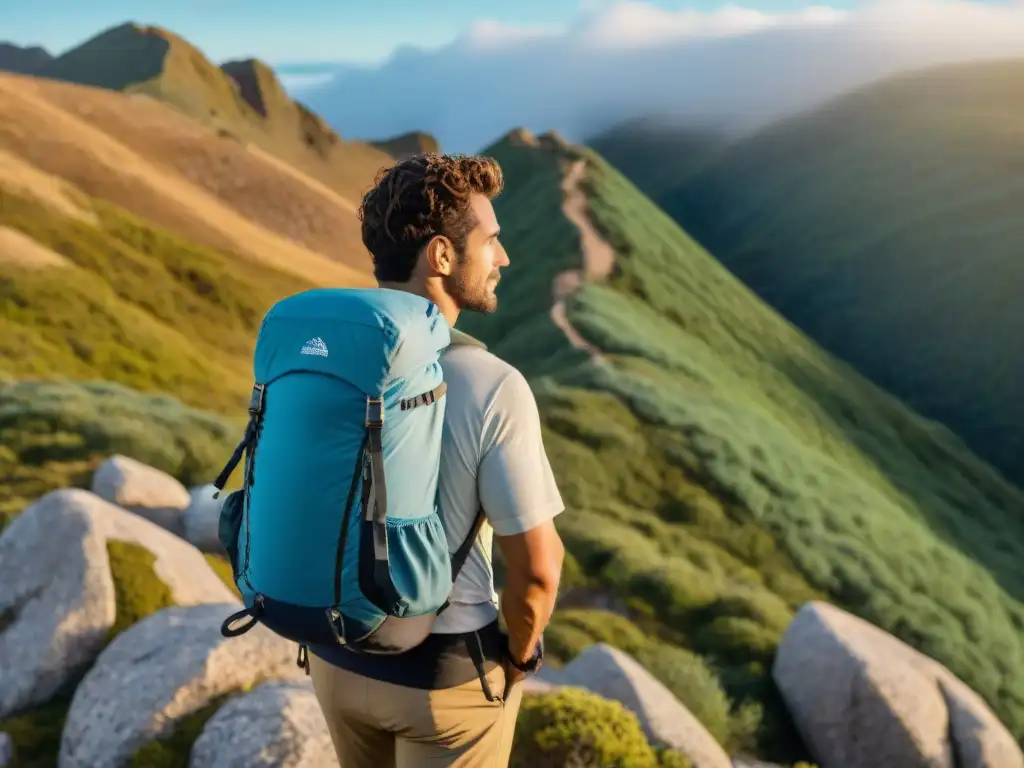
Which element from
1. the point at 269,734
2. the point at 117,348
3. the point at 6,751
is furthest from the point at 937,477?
the point at 6,751

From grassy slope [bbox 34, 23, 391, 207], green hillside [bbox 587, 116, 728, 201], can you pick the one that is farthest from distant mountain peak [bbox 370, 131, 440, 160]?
green hillside [bbox 587, 116, 728, 201]

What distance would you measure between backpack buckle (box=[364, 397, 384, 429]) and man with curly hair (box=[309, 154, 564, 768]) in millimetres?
288

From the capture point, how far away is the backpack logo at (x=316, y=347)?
2.93 m

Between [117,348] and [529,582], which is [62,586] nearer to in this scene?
[529,582]

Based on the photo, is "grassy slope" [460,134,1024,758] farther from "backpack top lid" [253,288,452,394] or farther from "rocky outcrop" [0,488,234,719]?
Result: "backpack top lid" [253,288,452,394]

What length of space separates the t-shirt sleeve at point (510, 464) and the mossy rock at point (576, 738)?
4.59 m

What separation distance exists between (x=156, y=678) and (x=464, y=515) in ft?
17.5

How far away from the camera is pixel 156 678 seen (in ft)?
24.0

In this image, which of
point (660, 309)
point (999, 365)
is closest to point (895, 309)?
point (999, 365)

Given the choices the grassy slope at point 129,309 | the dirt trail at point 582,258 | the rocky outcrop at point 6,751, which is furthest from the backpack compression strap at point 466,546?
the dirt trail at point 582,258

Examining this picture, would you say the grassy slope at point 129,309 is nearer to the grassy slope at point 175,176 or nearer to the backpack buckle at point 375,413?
the grassy slope at point 175,176

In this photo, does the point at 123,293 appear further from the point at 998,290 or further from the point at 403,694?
the point at 998,290

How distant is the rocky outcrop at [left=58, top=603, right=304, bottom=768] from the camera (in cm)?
706

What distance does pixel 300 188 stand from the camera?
83625 mm
